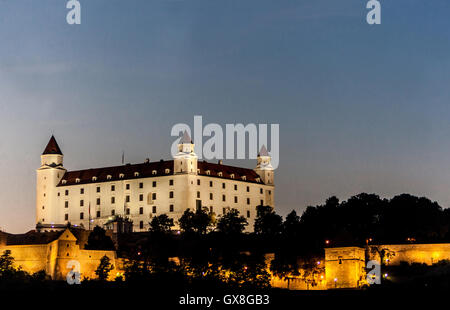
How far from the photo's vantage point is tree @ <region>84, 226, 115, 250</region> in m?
97.8

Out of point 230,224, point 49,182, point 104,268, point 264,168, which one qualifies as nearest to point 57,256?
point 104,268

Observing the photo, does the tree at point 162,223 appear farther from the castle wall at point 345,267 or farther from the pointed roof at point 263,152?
the castle wall at point 345,267

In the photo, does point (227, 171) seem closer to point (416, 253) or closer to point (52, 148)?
point (52, 148)

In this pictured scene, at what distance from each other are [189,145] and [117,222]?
12558 mm

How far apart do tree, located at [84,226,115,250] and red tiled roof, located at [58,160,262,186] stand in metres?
20.1

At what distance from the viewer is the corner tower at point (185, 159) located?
395ft

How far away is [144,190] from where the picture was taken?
121562mm

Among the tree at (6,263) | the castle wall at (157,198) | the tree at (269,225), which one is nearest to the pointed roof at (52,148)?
the castle wall at (157,198)

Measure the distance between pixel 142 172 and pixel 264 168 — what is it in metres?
16.4

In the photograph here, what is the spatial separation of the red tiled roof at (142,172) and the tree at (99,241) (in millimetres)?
20067

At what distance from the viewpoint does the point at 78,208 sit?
124m
